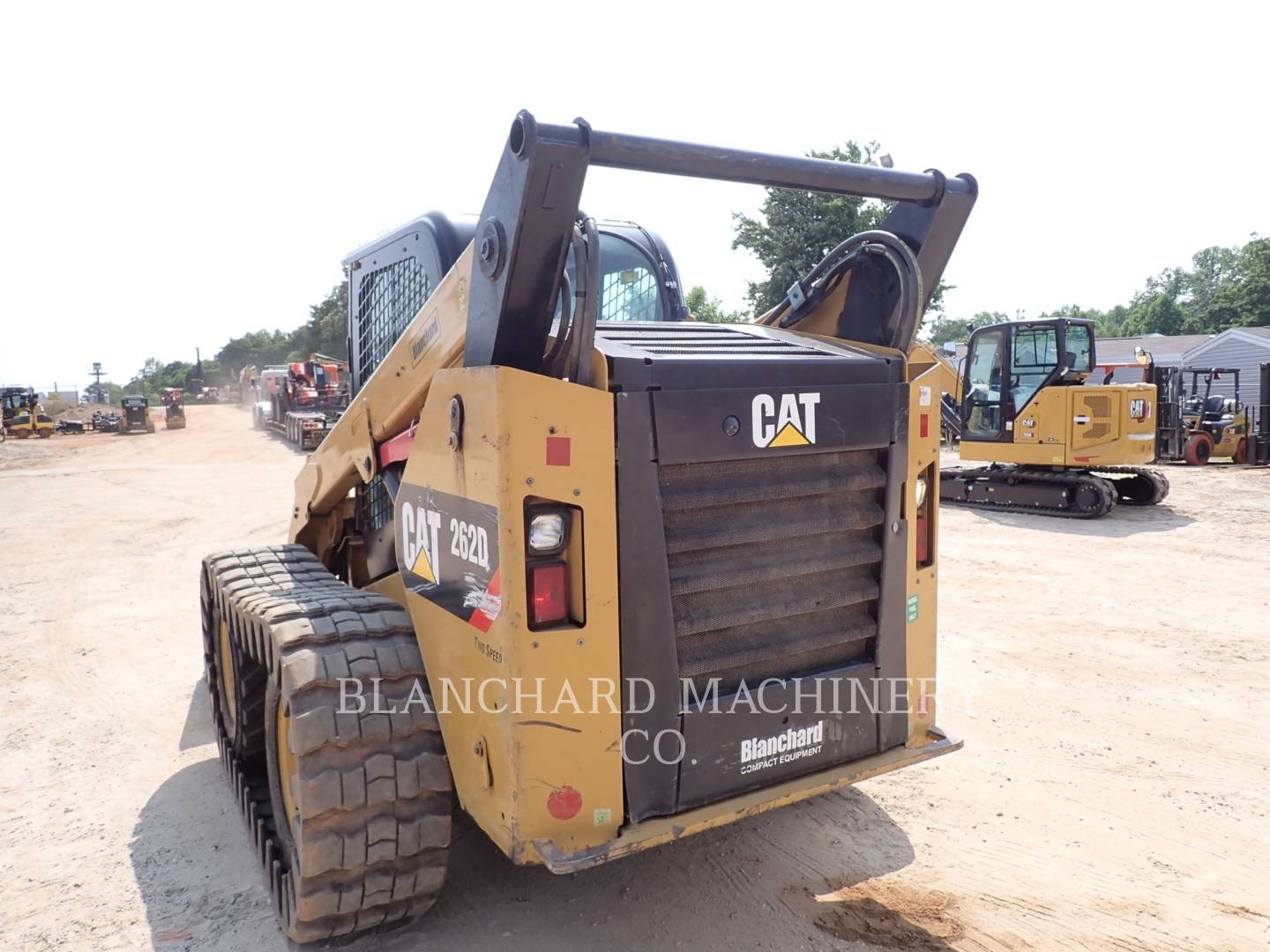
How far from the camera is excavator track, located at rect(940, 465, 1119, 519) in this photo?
1212 cm

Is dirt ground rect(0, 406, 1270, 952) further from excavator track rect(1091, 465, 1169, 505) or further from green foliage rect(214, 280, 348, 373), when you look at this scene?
green foliage rect(214, 280, 348, 373)

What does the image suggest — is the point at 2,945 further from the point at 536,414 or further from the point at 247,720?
the point at 536,414

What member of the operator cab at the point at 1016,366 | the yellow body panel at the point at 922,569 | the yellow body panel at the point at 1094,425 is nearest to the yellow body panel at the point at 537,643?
the yellow body panel at the point at 922,569

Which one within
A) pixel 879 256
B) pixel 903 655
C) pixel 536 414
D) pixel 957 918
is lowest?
pixel 957 918

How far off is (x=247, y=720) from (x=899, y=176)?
3409 millimetres

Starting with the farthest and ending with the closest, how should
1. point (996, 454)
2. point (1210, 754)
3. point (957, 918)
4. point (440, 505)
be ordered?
point (996, 454) → point (1210, 754) → point (957, 918) → point (440, 505)

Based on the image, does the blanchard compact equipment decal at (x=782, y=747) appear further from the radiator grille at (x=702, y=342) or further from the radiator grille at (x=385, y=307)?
the radiator grille at (x=385, y=307)

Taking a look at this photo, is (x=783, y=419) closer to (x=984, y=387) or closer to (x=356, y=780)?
(x=356, y=780)

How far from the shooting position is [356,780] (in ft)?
9.01

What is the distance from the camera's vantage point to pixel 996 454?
13500 mm

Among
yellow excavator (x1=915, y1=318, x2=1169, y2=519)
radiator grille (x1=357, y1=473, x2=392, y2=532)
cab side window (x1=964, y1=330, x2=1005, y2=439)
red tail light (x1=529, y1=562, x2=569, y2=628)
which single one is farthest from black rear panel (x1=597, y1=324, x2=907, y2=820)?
cab side window (x1=964, y1=330, x2=1005, y2=439)

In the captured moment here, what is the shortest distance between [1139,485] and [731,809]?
1250 centimetres

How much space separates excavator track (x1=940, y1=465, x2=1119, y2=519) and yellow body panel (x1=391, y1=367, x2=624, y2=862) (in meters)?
11.2

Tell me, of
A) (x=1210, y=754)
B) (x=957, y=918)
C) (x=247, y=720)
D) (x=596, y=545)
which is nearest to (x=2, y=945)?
(x=247, y=720)
